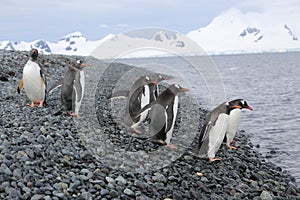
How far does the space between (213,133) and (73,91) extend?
3284mm

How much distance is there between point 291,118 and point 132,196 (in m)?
11.7

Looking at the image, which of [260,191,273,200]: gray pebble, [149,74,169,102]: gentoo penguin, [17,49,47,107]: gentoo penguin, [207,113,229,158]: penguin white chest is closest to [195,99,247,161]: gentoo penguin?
[207,113,229,158]: penguin white chest

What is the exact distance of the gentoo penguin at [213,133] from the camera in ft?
22.0

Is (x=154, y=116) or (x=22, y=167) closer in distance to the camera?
(x=22, y=167)

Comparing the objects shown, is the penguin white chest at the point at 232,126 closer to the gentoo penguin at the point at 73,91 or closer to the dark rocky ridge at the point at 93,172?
the dark rocky ridge at the point at 93,172

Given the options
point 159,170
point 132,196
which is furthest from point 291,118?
point 132,196

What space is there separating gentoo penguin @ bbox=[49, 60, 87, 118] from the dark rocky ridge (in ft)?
1.21

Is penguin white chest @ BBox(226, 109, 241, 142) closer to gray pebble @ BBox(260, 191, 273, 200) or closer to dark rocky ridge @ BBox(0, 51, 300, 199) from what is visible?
dark rocky ridge @ BBox(0, 51, 300, 199)

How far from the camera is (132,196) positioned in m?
4.59

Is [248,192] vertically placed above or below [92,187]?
below

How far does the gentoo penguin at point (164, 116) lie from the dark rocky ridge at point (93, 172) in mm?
242

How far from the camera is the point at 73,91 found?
8203 mm

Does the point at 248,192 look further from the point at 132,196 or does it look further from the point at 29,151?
the point at 29,151

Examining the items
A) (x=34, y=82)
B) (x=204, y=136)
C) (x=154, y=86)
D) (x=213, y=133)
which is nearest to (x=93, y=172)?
(x=204, y=136)
